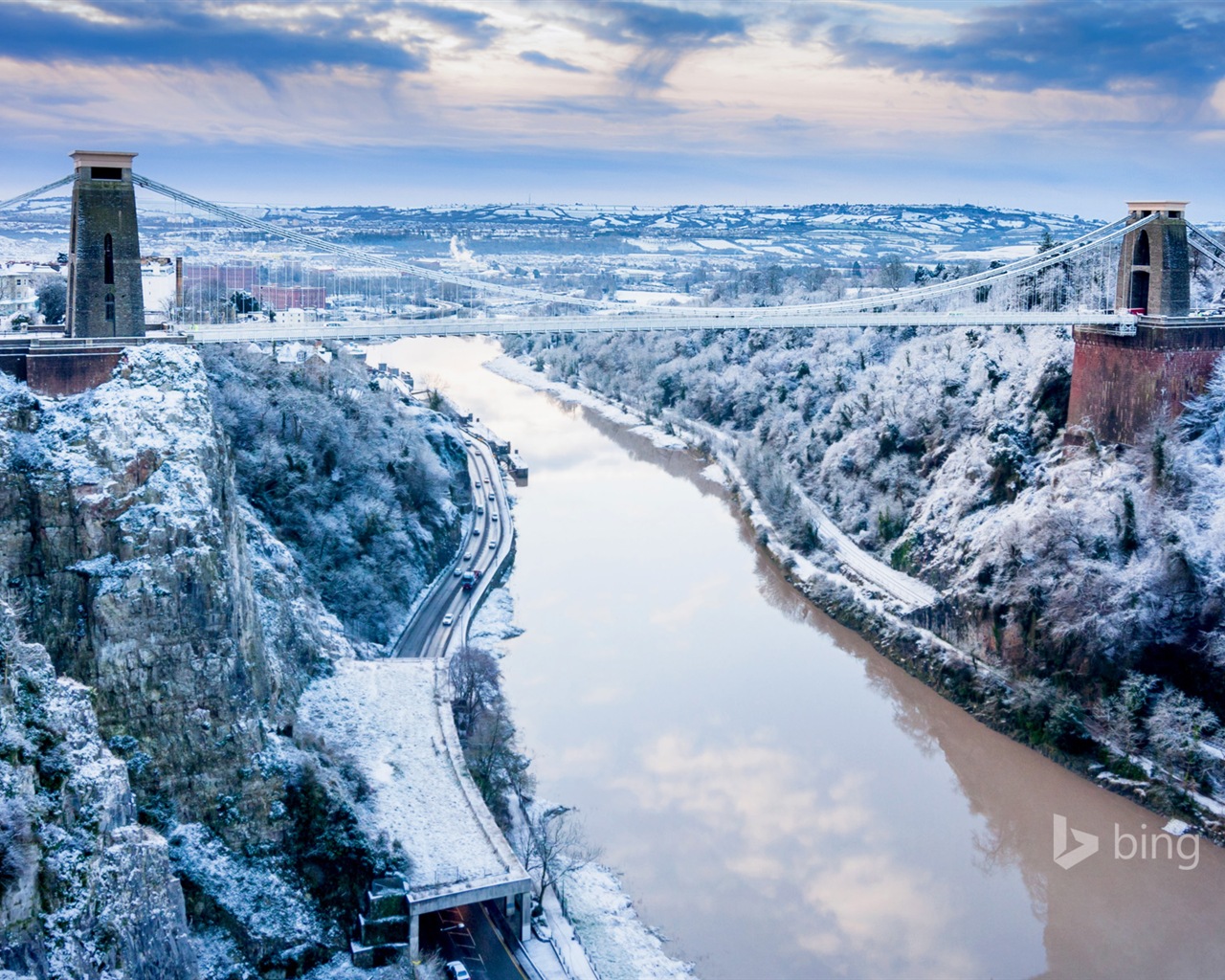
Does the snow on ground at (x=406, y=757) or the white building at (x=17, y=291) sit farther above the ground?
the white building at (x=17, y=291)

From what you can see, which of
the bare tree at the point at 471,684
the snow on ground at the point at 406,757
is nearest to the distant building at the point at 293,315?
the bare tree at the point at 471,684

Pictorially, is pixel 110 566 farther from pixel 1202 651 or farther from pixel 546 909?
pixel 1202 651

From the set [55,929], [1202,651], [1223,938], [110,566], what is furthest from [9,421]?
[1202,651]

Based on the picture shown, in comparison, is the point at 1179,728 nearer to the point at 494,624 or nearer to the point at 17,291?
the point at 494,624

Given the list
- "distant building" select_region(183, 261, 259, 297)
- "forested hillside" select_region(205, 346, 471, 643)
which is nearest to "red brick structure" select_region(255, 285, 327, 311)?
"distant building" select_region(183, 261, 259, 297)

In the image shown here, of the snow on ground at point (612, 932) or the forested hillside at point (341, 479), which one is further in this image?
the forested hillside at point (341, 479)

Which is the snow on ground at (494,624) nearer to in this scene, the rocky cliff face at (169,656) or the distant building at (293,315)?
the distant building at (293,315)
